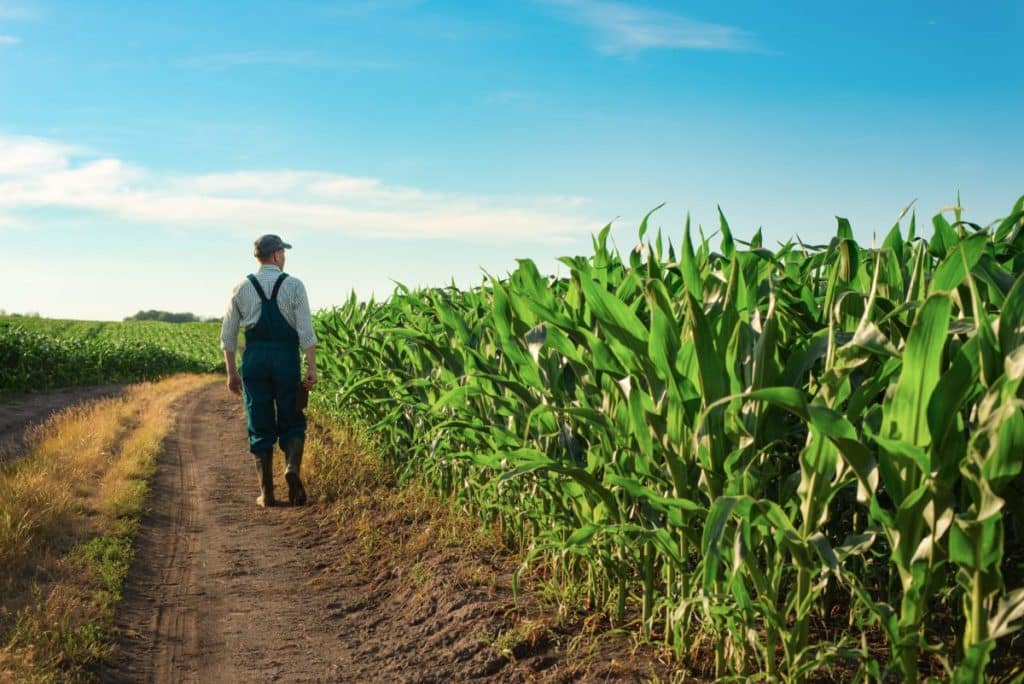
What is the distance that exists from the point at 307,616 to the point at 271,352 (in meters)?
3.08

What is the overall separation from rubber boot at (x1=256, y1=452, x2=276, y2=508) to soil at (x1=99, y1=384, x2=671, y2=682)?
0.31 meters

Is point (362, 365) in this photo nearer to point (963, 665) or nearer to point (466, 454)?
point (466, 454)

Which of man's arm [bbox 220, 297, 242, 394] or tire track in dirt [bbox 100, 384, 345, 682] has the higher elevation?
man's arm [bbox 220, 297, 242, 394]

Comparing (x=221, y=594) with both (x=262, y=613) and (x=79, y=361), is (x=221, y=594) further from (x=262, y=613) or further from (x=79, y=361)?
Result: (x=79, y=361)

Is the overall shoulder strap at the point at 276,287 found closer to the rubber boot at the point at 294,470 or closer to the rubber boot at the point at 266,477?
the rubber boot at the point at 294,470

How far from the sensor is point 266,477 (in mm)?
7602

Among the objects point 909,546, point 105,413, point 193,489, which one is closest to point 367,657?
point 909,546

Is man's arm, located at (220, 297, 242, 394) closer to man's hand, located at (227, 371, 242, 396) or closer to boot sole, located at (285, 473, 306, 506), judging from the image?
man's hand, located at (227, 371, 242, 396)

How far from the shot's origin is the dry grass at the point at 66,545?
4.14 m

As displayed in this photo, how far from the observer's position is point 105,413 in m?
13.6

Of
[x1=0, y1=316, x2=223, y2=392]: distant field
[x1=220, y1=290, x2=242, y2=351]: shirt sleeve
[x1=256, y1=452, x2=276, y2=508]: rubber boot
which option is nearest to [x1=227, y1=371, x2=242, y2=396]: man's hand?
[x1=220, y1=290, x2=242, y2=351]: shirt sleeve

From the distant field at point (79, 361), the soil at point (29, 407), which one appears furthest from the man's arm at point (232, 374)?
the distant field at point (79, 361)

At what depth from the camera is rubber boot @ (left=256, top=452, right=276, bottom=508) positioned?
7613mm

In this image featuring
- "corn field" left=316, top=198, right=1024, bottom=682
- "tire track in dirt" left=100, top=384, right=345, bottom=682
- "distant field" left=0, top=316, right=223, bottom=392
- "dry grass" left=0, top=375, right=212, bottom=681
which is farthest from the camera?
"distant field" left=0, top=316, right=223, bottom=392
